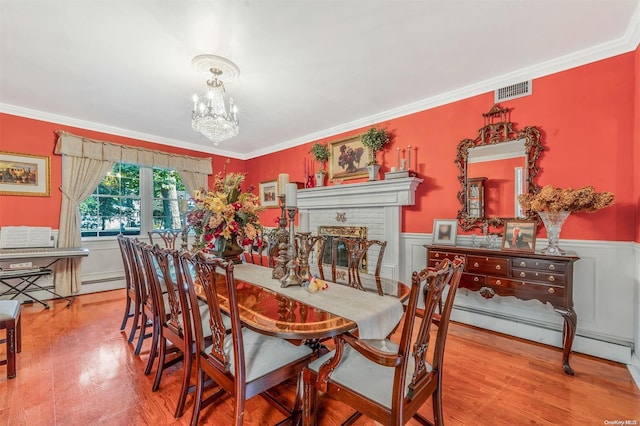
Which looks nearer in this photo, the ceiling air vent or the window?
the ceiling air vent

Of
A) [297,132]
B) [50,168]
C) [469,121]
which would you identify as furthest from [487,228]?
[50,168]

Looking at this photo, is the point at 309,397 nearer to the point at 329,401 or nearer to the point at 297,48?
the point at 329,401

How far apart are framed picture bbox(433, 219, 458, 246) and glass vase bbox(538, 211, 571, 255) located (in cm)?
80

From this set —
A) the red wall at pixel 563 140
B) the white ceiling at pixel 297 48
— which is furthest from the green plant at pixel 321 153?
the red wall at pixel 563 140

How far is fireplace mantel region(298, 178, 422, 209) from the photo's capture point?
3344 mm

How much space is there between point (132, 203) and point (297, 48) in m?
4.09

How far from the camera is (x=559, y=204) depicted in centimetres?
217

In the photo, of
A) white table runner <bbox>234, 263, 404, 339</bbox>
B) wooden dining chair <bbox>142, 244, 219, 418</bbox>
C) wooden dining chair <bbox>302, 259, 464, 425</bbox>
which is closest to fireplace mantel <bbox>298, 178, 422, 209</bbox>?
white table runner <bbox>234, 263, 404, 339</bbox>

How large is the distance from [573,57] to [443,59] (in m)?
1.12

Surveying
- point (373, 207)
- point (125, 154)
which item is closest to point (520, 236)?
point (373, 207)

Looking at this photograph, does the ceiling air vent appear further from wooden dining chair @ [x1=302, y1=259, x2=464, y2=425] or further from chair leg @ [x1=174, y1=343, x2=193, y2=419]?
chair leg @ [x1=174, y1=343, x2=193, y2=419]

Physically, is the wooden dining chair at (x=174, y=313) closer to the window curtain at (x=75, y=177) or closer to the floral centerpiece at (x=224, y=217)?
the floral centerpiece at (x=224, y=217)

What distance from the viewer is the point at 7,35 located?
83.3 inches

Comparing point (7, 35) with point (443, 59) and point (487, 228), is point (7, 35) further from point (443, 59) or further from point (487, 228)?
point (487, 228)
